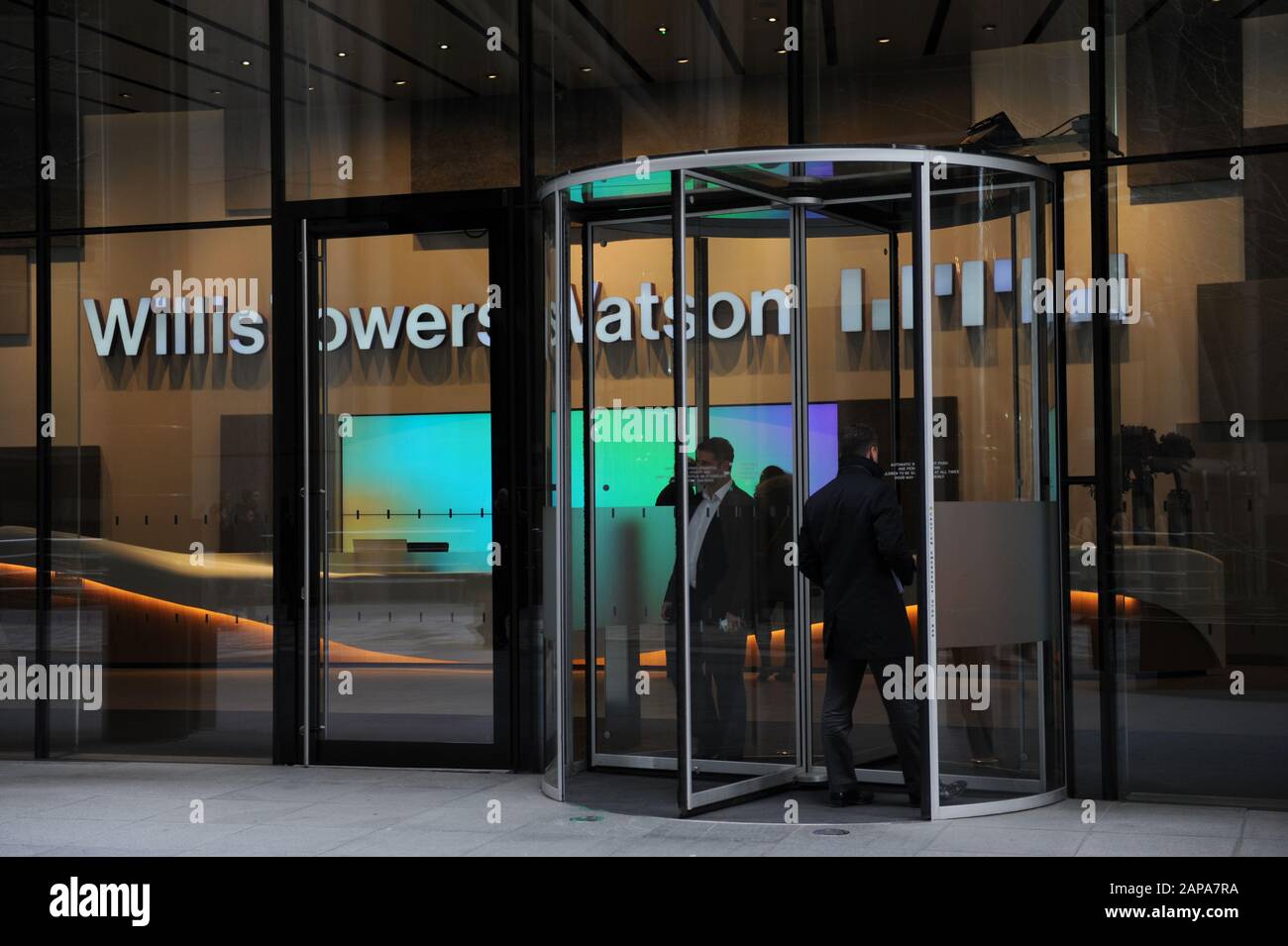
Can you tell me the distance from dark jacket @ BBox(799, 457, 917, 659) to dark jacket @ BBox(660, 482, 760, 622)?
553mm

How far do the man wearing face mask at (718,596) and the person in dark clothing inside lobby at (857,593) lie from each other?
1.54 ft

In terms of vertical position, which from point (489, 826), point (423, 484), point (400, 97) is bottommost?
point (489, 826)

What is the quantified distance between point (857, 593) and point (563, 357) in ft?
6.27

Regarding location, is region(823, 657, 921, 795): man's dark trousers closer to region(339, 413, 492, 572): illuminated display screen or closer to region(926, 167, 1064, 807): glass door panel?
region(926, 167, 1064, 807): glass door panel

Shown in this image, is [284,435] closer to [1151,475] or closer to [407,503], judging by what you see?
[407,503]

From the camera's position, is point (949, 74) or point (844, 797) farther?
point (949, 74)

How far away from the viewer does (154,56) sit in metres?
9.66

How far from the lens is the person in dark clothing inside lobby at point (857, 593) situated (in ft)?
24.3

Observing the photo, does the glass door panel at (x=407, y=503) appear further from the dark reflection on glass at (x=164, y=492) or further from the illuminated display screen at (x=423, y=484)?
the dark reflection on glass at (x=164, y=492)

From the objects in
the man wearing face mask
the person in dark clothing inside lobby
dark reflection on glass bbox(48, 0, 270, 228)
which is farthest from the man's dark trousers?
dark reflection on glass bbox(48, 0, 270, 228)

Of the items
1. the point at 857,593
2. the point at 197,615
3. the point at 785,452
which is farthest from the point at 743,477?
the point at 197,615

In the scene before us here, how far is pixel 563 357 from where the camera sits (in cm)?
798

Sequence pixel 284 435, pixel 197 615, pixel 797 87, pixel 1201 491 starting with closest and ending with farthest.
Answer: pixel 1201 491, pixel 797 87, pixel 284 435, pixel 197 615

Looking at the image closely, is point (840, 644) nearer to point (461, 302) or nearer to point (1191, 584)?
point (1191, 584)
